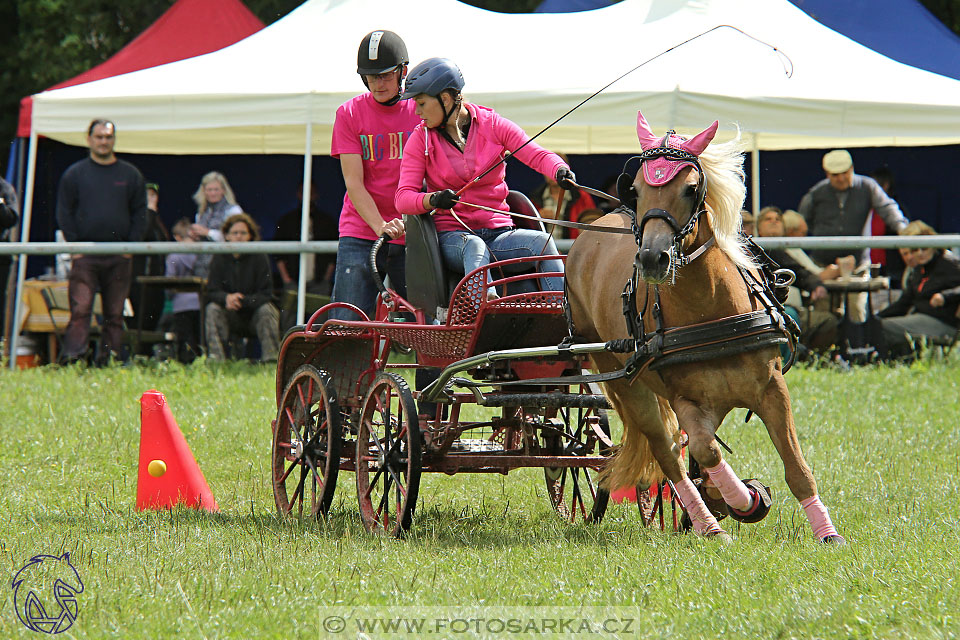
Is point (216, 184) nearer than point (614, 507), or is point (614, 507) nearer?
point (614, 507)

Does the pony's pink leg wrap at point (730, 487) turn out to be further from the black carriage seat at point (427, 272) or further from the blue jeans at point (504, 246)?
the black carriage seat at point (427, 272)

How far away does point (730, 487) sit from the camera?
478 cm

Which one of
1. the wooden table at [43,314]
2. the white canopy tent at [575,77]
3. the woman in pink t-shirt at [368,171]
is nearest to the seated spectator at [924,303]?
the white canopy tent at [575,77]

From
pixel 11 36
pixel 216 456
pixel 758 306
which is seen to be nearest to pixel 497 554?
pixel 758 306

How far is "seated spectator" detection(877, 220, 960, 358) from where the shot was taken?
449 inches

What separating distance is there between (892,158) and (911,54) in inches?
97.8

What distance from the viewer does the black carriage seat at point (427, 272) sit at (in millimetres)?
5621

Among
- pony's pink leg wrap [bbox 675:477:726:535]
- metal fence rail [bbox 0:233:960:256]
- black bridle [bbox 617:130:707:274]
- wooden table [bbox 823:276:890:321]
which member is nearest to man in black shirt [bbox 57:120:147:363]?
metal fence rail [bbox 0:233:960:256]

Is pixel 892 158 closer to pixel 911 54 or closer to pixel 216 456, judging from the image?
pixel 911 54

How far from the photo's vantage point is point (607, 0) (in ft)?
51.3

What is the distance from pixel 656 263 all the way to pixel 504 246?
1.51m

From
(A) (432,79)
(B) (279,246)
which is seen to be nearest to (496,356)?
(A) (432,79)

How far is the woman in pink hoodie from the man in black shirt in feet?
21.6

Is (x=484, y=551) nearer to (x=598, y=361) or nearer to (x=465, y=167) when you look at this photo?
(x=598, y=361)
